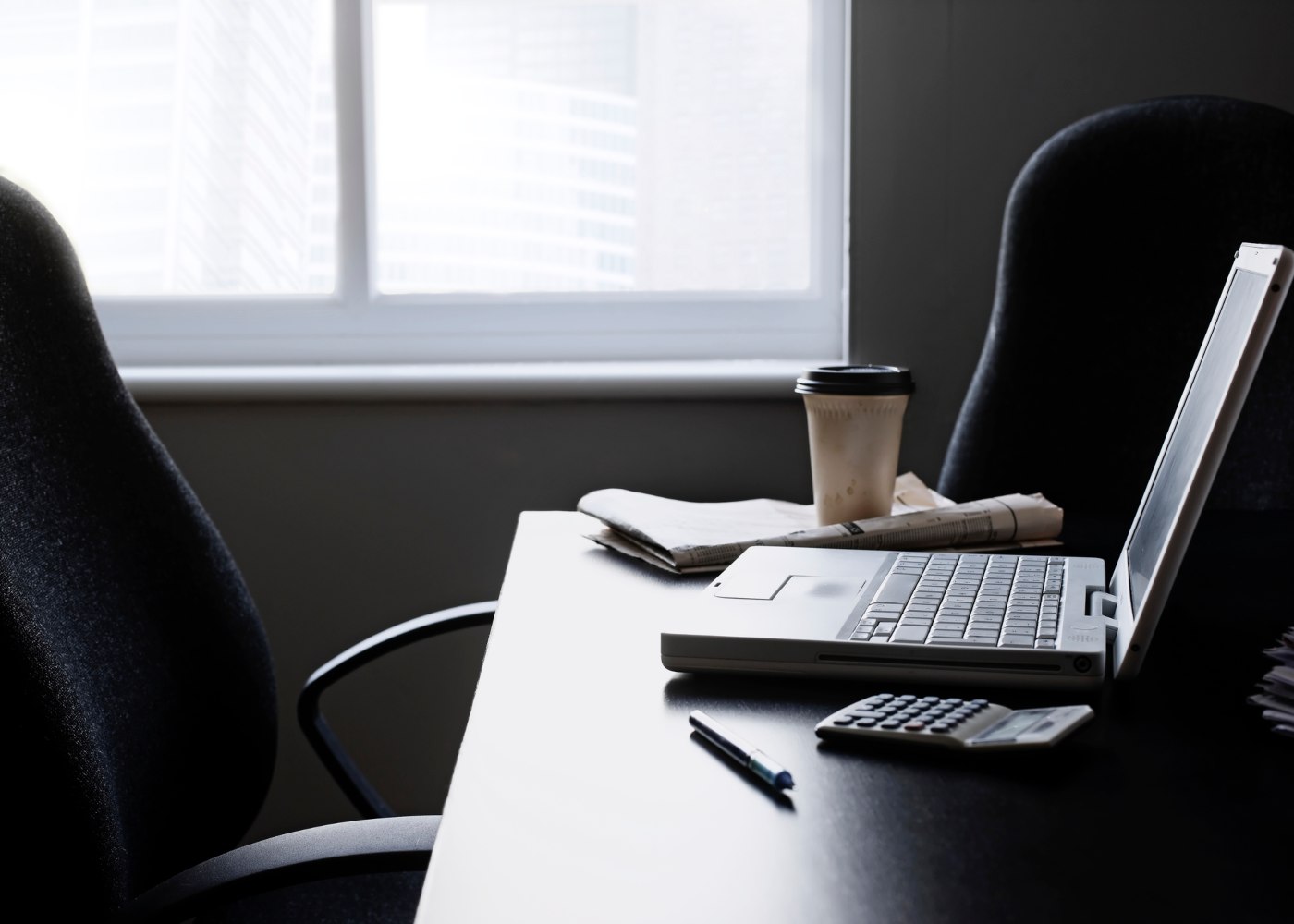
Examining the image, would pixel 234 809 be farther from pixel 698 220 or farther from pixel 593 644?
pixel 698 220

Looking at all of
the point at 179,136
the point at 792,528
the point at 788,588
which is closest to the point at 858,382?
the point at 792,528

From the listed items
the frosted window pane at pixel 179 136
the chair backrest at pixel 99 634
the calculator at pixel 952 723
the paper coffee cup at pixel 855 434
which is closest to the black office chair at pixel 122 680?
Result: the chair backrest at pixel 99 634

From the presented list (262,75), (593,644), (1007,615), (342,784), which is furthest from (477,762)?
(262,75)

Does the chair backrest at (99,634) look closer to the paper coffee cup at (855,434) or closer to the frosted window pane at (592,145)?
the paper coffee cup at (855,434)

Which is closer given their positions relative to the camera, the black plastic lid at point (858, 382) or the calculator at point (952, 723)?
the calculator at point (952, 723)

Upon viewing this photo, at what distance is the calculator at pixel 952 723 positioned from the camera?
595 mm

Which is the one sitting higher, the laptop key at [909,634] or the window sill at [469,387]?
the window sill at [469,387]

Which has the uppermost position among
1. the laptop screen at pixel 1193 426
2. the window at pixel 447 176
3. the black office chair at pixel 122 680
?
the window at pixel 447 176

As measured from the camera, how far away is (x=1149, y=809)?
54cm

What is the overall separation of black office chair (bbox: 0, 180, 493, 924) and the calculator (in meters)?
0.25

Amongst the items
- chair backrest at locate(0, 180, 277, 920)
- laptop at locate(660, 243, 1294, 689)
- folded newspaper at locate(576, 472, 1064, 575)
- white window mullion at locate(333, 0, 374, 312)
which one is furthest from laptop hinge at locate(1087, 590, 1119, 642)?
white window mullion at locate(333, 0, 374, 312)

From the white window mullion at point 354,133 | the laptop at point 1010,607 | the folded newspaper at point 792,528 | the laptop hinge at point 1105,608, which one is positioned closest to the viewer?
the laptop at point 1010,607

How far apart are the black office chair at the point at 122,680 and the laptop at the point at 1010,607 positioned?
0.23m

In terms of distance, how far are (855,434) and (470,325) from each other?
1.14m
